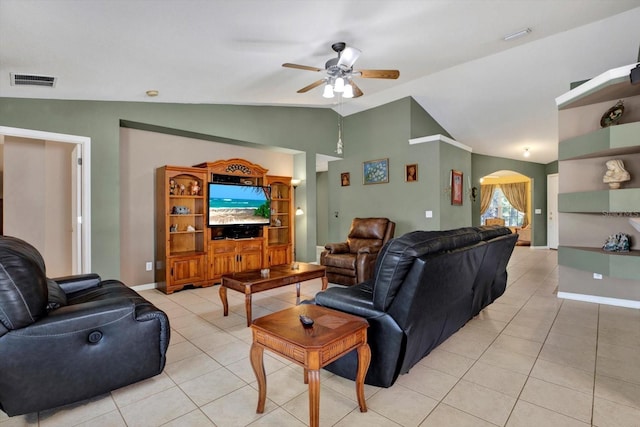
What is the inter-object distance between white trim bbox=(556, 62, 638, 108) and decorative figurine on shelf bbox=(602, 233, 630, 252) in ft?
5.51

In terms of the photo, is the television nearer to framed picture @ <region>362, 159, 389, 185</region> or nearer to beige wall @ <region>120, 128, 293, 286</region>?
beige wall @ <region>120, 128, 293, 286</region>

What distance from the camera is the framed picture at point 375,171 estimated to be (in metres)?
6.05

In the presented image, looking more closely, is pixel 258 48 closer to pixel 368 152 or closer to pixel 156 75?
pixel 156 75

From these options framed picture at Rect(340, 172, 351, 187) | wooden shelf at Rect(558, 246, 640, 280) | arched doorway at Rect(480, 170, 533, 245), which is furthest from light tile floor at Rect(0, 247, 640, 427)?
arched doorway at Rect(480, 170, 533, 245)

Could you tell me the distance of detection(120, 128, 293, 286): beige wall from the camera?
14.4 ft

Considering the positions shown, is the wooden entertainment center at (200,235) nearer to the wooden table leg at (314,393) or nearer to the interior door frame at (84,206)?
the interior door frame at (84,206)

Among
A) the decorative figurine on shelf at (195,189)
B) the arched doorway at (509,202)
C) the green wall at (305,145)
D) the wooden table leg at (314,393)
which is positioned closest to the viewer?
the wooden table leg at (314,393)

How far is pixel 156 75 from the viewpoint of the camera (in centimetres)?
323

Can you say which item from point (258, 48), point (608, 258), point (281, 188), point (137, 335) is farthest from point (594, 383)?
point (281, 188)

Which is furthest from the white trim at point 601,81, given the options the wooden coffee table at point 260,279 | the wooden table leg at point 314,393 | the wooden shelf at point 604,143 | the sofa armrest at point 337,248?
Result: the wooden table leg at point 314,393

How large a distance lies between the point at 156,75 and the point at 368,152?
4.08 metres

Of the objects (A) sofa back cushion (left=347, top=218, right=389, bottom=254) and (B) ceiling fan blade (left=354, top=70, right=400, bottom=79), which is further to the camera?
(A) sofa back cushion (left=347, top=218, right=389, bottom=254)

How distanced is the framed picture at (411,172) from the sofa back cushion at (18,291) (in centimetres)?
520

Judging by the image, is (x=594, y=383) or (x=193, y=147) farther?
(x=193, y=147)
